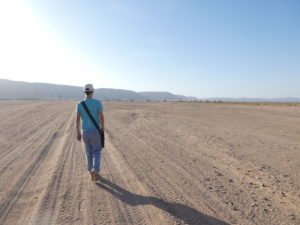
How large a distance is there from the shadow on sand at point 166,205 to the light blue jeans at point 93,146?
42cm

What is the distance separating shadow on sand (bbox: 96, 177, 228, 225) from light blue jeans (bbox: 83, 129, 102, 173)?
0.42 meters

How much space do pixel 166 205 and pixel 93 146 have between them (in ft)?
6.81

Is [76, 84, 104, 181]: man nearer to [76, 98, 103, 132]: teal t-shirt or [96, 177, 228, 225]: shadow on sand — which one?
[76, 98, 103, 132]: teal t-shirt

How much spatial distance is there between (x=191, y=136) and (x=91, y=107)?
22.3ft

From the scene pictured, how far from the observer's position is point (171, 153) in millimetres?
7832

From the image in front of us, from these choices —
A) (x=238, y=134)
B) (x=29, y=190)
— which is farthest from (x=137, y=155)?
(x=238, y=134)

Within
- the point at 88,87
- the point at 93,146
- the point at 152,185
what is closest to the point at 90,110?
the point at 88,87

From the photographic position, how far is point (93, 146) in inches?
208

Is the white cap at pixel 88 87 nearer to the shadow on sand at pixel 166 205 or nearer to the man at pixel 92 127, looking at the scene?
the man at pixel 92 127

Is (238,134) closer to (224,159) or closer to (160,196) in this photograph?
(224,159)

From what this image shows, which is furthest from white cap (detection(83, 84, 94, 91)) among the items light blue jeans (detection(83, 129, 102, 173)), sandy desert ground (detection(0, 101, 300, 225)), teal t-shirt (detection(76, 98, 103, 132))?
sandy desert ground (detection(0, 101, 300, 225))

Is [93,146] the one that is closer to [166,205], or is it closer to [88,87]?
[88,87]

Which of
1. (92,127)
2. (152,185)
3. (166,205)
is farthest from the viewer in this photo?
(92,127)

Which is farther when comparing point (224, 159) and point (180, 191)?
point (224, 159)
